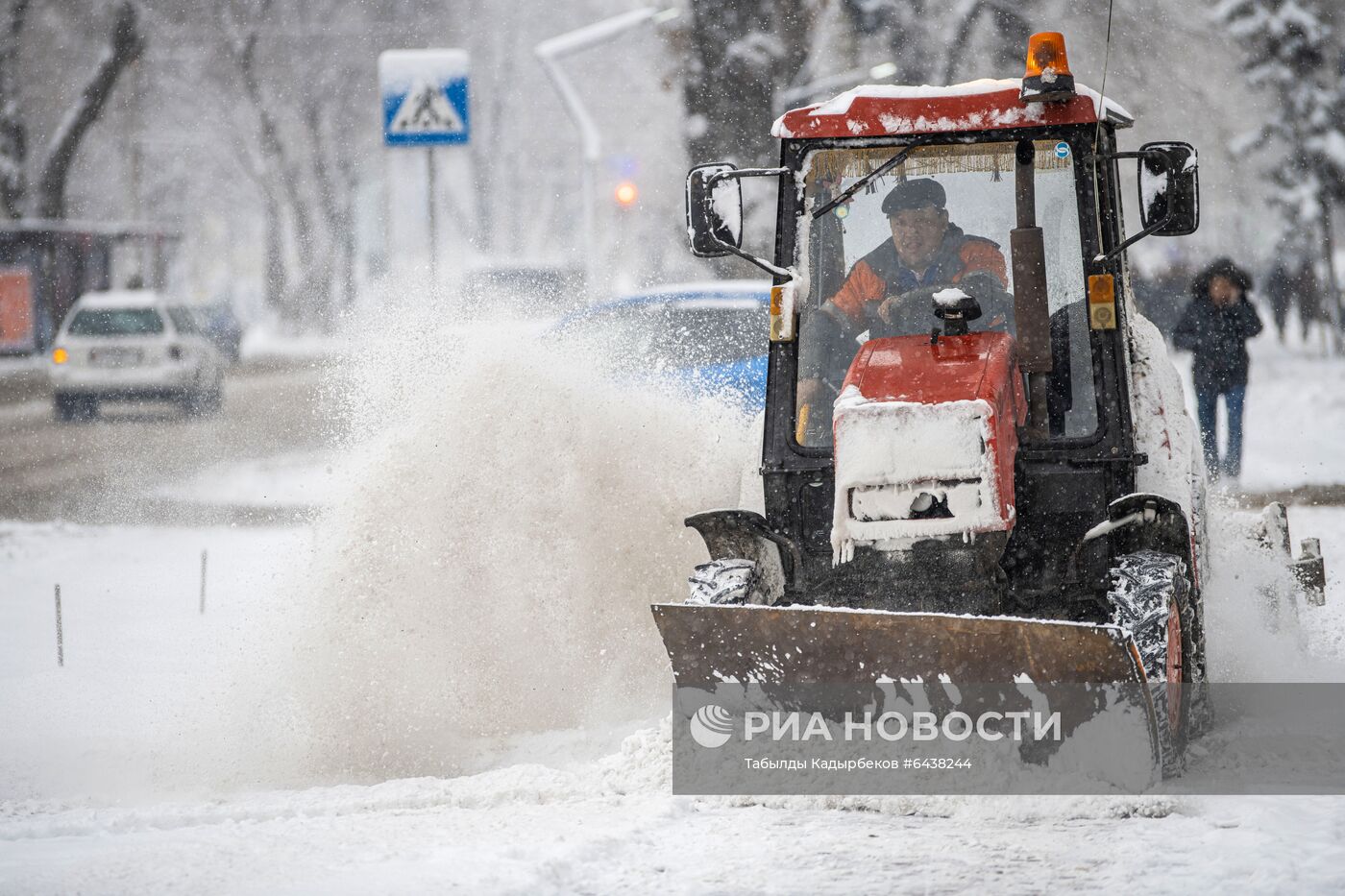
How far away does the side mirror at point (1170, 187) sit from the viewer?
545 centimetres

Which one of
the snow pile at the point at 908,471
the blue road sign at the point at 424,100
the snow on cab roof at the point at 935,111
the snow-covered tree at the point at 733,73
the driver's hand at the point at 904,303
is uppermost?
the snow-covered tree at the point at 733,73

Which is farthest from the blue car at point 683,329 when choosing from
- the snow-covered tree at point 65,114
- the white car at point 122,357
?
the snow-covered tree at point 65,114

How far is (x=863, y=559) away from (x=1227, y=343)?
9.09 metres

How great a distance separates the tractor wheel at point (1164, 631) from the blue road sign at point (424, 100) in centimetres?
687

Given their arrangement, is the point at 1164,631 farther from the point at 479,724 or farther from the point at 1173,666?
the point at 479,724

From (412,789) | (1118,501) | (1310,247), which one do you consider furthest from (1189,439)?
(1310,247)

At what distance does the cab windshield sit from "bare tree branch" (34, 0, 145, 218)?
26.8m

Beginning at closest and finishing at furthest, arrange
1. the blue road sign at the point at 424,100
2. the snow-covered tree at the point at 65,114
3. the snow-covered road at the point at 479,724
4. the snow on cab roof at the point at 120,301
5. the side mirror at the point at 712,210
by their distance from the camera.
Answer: the snow-covered road at the point at 479,724, the side mirror at the point at 712,210, the blue road sign at the point at 424,100, the snow on cab roof at the point at 120,301, the snow-covered tree at the point at 65,114

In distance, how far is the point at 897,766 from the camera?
213 inches

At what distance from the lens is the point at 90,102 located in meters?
30.9

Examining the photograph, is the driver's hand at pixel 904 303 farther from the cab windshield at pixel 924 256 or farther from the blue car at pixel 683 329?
the blue car at pixel 683 329

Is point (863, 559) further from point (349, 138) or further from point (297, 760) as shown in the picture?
point (349, 138)

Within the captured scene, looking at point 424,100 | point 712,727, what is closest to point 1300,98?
point 424,100

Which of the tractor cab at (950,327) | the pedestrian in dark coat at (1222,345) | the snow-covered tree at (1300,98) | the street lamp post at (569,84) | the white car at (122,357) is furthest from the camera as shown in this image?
the snow-covered tree at (1300,98)
